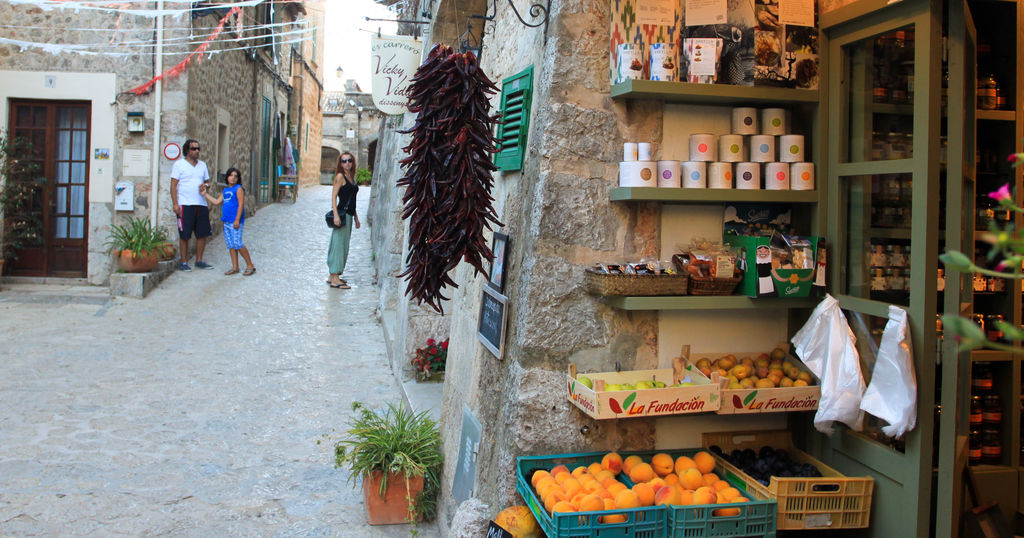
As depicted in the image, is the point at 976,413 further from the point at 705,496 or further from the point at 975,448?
the point at 705,496

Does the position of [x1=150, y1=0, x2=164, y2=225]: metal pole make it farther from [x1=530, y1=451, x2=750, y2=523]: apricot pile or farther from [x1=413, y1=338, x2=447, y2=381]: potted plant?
[x1=530, y1=451, x2=750, y2=523]: apricot pile

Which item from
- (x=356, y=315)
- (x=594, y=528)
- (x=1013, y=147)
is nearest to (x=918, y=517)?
(x=594, y=528)

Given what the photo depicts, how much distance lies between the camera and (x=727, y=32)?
3.25m

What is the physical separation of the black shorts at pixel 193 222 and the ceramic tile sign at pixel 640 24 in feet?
28.8

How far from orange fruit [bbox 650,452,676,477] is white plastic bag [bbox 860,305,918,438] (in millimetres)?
740

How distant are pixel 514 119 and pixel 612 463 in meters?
1.59

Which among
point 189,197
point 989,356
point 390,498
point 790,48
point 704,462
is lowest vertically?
point 390,498

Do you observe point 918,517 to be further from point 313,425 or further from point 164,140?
point 164,140

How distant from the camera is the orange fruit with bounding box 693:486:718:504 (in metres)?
2.72

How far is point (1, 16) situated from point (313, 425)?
8617mm

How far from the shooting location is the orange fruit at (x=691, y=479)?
2.94 meters

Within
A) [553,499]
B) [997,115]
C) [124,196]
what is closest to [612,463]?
[553,499]

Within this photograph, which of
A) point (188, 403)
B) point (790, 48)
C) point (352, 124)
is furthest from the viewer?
point (352, 124)

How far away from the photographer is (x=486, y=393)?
12.1 feet
